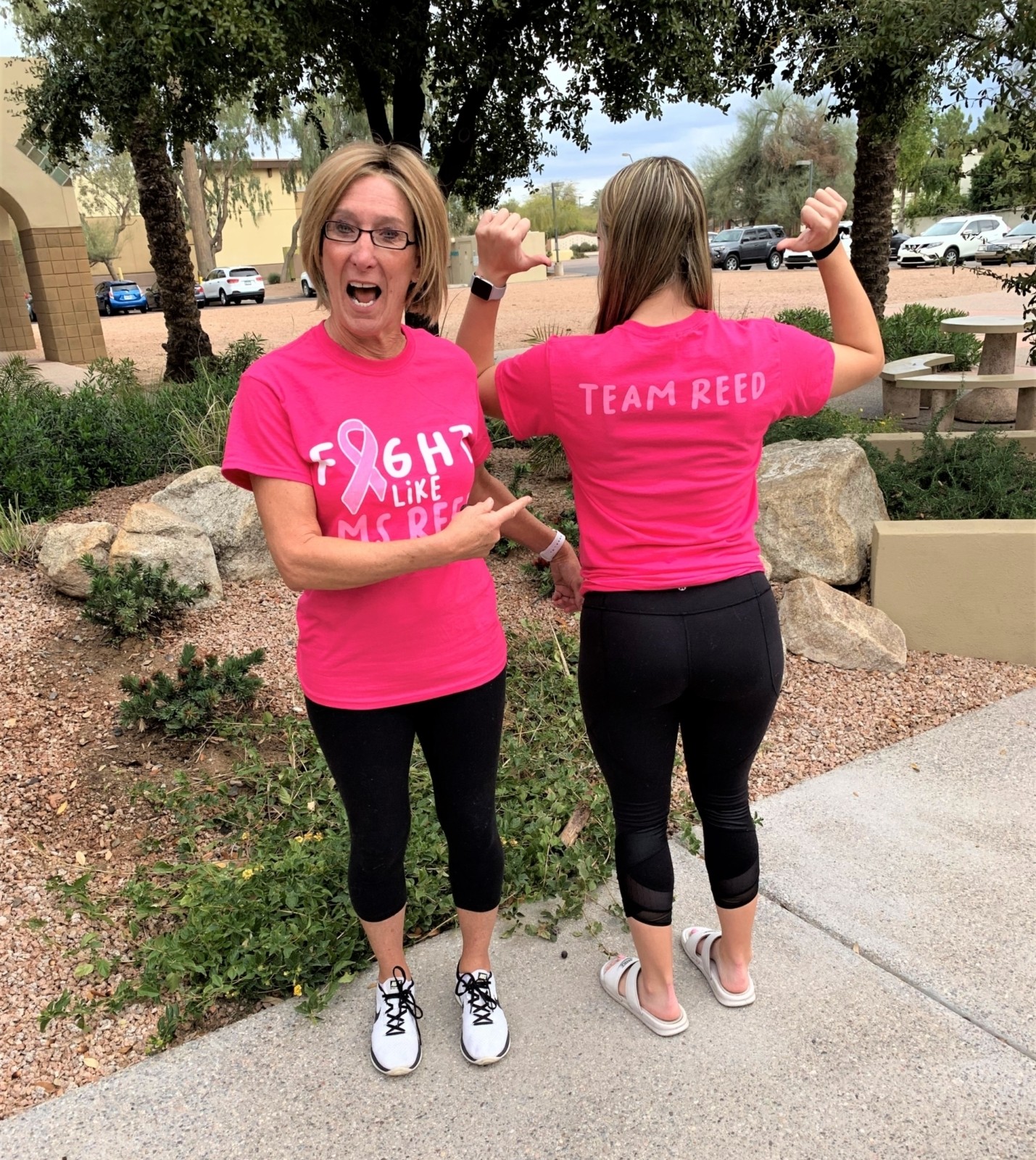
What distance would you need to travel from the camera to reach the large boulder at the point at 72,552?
441cm

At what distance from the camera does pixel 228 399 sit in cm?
711

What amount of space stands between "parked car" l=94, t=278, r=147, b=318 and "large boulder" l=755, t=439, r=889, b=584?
117 ft

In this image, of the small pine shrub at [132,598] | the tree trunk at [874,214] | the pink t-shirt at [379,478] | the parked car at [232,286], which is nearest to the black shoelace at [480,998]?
the pink t-shirt at [379,478]

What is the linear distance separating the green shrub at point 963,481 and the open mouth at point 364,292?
3.83 metres

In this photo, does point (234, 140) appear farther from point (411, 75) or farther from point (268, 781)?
point (268, 781)

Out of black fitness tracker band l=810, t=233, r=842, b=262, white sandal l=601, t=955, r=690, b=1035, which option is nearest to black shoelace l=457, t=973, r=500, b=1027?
white sandal l=601, t=955, r=690, b=1035

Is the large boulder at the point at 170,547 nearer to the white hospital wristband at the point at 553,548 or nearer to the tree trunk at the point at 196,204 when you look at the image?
the white hospital wristband at the point at 553,548

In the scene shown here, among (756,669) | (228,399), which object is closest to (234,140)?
(228,399)

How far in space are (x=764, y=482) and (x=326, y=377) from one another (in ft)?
11.5

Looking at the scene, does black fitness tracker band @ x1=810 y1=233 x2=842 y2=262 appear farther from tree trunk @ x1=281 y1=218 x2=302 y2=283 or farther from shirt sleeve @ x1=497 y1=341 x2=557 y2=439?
tree trunk @ x1=281 y1=218 x2=302 y2=283

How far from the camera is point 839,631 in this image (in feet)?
13.5

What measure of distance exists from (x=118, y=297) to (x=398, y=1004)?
37758 millimetres

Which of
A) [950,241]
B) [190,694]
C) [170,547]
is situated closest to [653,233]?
[190,694]

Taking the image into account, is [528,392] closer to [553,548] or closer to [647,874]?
[553,548]
